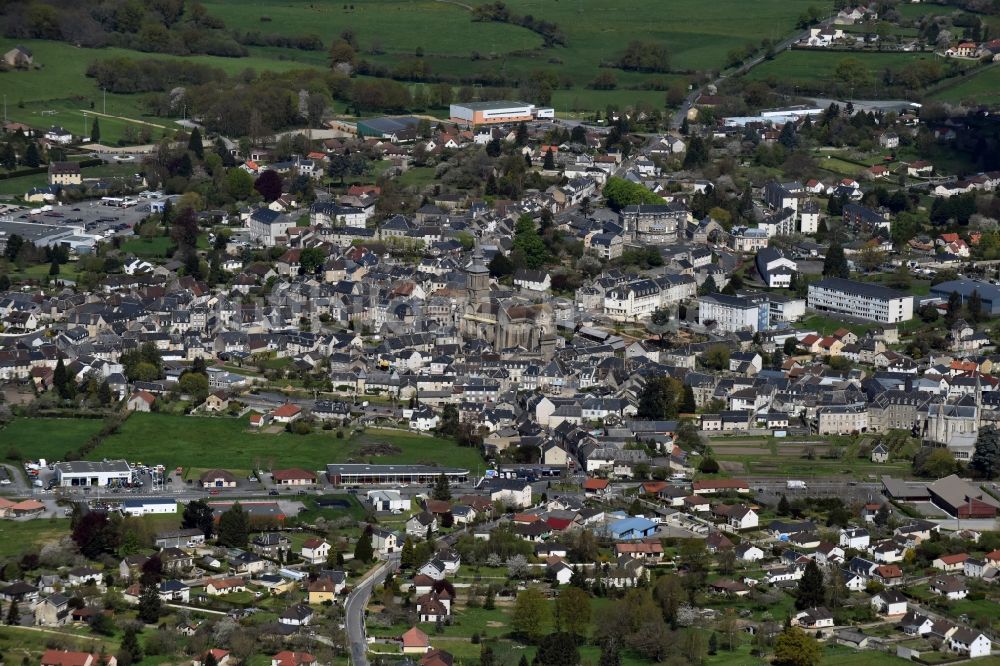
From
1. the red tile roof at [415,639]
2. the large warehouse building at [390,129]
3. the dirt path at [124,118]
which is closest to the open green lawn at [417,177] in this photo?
the large warehouse building at [390,129]

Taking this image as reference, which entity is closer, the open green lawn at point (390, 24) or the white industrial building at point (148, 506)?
the white industrial building at point (148, 506)

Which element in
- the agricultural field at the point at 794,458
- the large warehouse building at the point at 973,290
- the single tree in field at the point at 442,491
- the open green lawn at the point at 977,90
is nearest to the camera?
the single tree in field at the point at 442,491

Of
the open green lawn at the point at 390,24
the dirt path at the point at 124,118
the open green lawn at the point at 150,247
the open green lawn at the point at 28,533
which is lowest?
the open green lawn at the point at 28,533

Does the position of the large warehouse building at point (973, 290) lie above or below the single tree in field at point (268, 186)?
below

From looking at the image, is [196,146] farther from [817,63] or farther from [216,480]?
[216,480]

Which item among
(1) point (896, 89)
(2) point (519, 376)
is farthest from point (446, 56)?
(2) point (519, 376)

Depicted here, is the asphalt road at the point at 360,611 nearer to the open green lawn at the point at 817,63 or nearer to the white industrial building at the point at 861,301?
the white industrial building at the point at 861,301

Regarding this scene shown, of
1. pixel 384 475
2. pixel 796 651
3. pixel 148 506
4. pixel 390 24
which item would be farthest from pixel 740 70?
pixel 796 651
